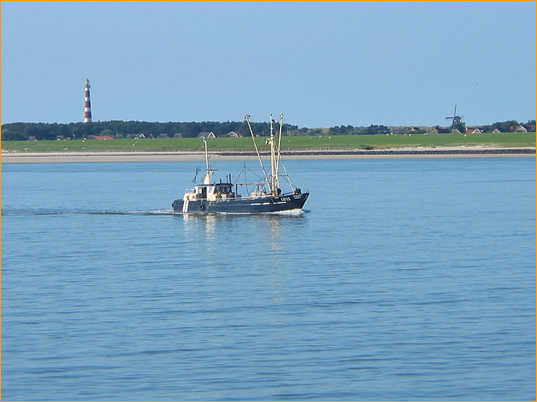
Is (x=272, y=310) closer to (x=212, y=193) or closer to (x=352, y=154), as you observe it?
(x=212, y=193)

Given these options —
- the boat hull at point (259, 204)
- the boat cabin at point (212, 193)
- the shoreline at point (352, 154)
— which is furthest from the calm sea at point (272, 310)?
the shoreline at point (352, 154)

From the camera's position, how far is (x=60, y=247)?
45531 millimetres

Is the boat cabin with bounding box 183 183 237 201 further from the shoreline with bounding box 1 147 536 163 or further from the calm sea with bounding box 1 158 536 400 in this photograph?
the shoreline with bounding box 1 147 536 163

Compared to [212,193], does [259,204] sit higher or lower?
lower

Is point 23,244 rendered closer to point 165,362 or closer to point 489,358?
point 165,362

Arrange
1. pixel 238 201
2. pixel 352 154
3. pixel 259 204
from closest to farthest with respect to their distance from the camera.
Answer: pixel 259 204
pixel 238 201
pixel 352 154

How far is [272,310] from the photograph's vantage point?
92.4 ft

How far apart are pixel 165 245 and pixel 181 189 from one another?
4904 centimetres

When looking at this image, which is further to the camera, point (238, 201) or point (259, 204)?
point (238, 201)

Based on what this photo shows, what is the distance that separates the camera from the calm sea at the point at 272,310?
2102 cm

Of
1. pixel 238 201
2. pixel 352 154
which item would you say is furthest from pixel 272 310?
pixel 352 154

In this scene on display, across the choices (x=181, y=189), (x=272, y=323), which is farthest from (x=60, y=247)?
(x=181, y=189)

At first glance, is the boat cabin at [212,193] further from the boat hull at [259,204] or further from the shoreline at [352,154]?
the shoreline at [352,154]

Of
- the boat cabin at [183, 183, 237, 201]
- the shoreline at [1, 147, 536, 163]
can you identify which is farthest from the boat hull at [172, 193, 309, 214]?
the shoreline at [1, 147, 536, 163]
